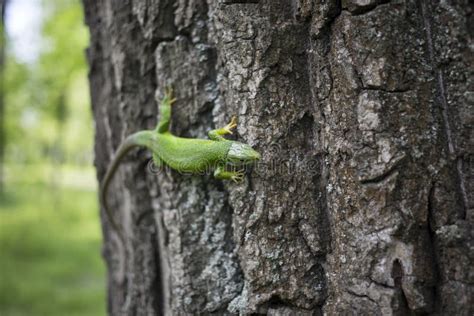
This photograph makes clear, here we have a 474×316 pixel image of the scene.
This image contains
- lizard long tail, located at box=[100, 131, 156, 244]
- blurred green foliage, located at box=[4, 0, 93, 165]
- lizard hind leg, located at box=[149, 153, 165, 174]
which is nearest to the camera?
lizard hind leg, located at box=[149, 153, 165, 174]

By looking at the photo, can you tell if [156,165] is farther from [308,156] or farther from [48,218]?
[48,218]

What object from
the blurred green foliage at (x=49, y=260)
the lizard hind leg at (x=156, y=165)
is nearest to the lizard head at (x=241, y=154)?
the lizard hind leg at (x=156, y=165)

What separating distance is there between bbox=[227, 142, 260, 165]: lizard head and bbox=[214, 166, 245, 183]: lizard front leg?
0.23 ft

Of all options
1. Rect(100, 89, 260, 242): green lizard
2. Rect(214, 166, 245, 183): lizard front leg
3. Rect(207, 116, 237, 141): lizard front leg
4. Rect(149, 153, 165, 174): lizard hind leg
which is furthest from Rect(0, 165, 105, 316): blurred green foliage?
Rect(207, 116, 237, 141): lizard front leg

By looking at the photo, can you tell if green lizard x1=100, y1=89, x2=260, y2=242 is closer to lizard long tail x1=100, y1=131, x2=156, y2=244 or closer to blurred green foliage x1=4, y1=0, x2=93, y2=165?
lizard long tail x1=100, y1=131, x2=156, y2=244

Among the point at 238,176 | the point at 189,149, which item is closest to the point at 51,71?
the point at 189,149

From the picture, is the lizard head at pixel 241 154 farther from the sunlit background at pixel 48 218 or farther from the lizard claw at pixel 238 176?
the sunlit background at pixel 48 218

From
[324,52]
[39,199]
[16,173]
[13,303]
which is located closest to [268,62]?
[324,52]

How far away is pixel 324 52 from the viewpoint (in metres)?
2.23

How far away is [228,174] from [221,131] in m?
0.30

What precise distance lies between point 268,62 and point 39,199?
2226cm

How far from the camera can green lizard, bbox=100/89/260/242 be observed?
2.64 meters

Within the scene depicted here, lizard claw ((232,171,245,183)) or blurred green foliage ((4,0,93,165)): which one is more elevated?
blurred green foliage ((4,0,93,165))

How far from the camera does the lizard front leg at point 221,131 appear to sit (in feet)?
8.40
